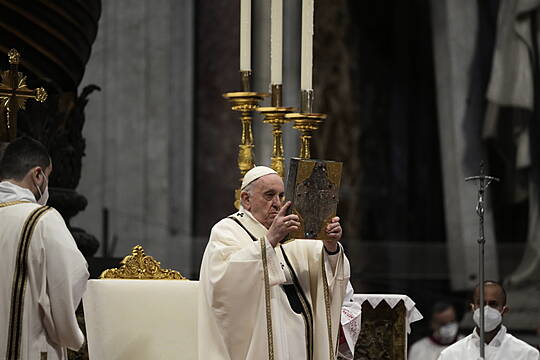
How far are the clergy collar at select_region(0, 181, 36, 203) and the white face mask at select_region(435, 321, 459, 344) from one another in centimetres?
486

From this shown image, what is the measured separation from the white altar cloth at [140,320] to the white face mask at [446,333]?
Result: 12.4ft

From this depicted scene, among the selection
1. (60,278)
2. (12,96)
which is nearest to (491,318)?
(60,278)

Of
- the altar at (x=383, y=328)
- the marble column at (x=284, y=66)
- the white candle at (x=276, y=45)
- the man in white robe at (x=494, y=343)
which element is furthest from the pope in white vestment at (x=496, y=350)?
the marble column at (x=284, y=66)

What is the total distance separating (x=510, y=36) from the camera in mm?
12492

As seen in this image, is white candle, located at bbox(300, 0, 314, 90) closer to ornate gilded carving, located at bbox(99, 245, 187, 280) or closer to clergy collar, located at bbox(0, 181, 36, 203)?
ornate gilded carving, located at bbox(99, 245, 187, 280)

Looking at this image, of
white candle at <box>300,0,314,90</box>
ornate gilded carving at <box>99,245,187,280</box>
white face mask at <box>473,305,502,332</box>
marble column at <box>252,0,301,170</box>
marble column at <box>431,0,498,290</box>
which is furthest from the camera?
marble column at <box>431,0,498,290</box>

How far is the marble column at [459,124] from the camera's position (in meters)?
12.6

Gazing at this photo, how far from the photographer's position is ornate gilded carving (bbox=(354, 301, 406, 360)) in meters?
7.70

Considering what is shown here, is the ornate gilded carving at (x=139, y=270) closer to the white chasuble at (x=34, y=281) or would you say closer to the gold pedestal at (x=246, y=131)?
the gold pedestal at (x=246, y=131)

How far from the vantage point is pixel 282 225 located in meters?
6.40

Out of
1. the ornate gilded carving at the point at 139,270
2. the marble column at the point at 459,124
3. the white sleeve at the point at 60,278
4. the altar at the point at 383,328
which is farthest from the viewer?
the marble column at the point at 459,124

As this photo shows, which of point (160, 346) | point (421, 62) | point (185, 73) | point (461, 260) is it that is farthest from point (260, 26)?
point (160, 346)

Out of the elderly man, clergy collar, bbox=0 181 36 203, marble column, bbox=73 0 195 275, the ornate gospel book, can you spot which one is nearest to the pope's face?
the elderly man

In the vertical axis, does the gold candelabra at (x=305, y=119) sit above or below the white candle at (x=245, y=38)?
below
